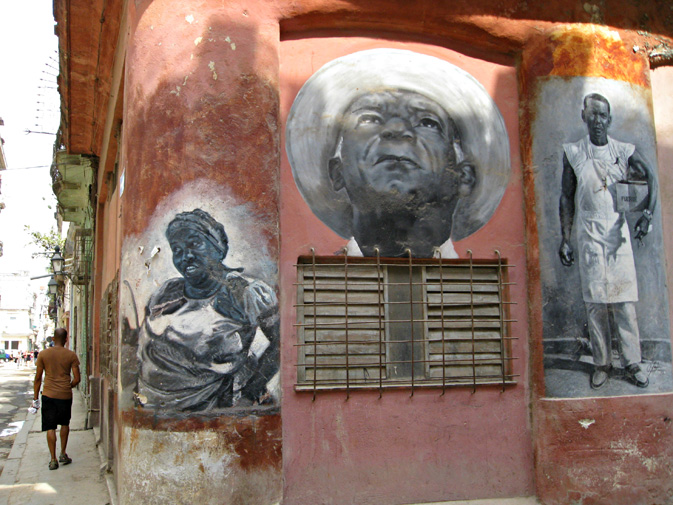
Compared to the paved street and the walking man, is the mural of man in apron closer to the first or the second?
the walking man

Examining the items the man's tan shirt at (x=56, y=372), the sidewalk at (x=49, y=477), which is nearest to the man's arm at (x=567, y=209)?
the sidewalk at (x=49, y=477)

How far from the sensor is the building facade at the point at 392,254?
5.20 metres

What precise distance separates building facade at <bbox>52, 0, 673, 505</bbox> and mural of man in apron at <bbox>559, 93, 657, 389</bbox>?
0.9 inches

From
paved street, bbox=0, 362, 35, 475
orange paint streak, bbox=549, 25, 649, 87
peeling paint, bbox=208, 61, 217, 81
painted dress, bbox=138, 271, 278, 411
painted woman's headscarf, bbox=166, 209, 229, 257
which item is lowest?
paved street, bbox=0, 362, 35, 475

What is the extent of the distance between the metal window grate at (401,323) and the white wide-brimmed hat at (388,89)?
1.42 ft

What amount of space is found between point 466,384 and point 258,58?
139 inches

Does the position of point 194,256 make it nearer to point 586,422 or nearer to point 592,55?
point 586,422

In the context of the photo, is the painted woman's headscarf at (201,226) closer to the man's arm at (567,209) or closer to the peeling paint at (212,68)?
the peeling paint at (212,68)

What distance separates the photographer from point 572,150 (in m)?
6.34

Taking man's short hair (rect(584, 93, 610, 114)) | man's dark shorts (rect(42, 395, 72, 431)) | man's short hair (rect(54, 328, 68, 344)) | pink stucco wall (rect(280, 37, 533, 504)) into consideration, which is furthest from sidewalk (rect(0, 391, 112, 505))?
man's short hair (rect(584, 93, 610, 114))

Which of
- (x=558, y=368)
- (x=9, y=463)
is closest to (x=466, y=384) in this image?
(x=558, y=368)

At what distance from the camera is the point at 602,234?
627cm

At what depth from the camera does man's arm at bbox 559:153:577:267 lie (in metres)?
6.20

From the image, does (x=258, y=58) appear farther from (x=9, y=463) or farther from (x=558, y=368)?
(x=9, y=463)
